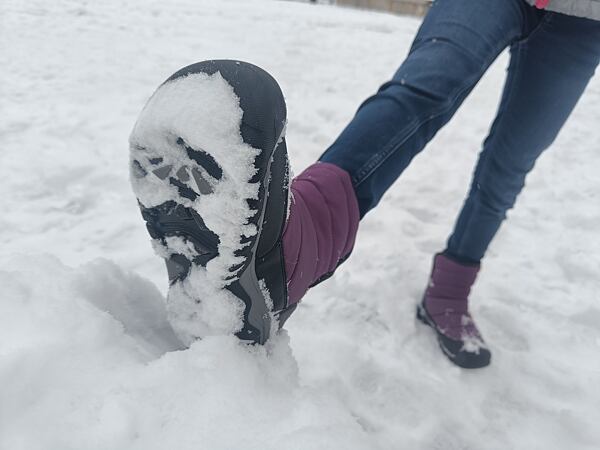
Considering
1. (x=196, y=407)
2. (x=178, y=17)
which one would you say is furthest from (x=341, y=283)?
(x=178, y=17)

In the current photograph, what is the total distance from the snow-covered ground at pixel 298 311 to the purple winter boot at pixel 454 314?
42mm

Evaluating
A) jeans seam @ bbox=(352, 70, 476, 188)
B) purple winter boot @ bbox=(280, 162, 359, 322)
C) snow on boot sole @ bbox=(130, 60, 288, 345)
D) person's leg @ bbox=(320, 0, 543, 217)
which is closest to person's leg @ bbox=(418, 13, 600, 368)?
person's leg @ bbox=(320, 0, 543, 217)

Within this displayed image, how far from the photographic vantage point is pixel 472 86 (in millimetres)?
879

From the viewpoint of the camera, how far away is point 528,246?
1.68 meters

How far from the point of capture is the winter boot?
658mm

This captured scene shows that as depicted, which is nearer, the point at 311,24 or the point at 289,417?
the point at 289,417

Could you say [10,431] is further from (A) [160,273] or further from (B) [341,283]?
(B) [341,283]

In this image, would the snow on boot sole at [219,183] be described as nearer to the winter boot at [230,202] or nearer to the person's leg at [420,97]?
the winter boot at [230,202]

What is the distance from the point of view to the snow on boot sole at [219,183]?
2.15ft

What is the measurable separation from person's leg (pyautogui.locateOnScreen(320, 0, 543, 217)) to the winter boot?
2.0 inches

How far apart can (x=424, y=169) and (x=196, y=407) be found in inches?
67.2

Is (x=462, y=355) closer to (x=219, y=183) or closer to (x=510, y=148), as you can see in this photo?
(x=510, y=148)

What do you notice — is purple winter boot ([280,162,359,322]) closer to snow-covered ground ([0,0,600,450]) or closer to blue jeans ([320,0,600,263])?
blue jeans ([320,0,600,263])

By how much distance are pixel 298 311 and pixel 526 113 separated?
0.72 m
